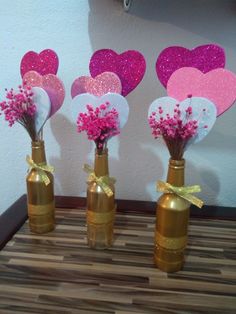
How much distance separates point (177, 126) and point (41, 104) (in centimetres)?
35

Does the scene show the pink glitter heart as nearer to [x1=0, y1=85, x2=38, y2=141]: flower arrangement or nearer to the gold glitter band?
[x1=0, y1=85, x2=38, y2=141]: flower arrangement

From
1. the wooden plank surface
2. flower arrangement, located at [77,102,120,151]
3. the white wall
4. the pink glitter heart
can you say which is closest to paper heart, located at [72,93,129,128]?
flower arrangement, located at [77,102,120,151]

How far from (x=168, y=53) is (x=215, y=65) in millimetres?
105

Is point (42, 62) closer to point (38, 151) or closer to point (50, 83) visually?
point (50, 83)

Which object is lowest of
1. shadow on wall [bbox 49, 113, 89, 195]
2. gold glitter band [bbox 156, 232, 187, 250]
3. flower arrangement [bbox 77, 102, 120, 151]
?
gold glitter band [bbox 156, 232, 187, 250]

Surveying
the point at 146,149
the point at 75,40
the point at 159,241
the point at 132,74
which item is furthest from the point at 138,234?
the point at 75,40

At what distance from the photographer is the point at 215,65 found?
62 cm

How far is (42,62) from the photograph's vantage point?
29.0 inches

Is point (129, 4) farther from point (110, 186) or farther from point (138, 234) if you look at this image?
point (138, 234)

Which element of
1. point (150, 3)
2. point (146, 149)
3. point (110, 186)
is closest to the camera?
point (110, 186)

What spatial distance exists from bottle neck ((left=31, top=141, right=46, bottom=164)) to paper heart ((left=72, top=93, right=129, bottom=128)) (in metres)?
0.14

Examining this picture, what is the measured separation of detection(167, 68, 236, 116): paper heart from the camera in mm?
608

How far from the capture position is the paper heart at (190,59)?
2.03 feet

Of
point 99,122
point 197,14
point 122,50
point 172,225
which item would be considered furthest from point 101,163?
point 197,14
